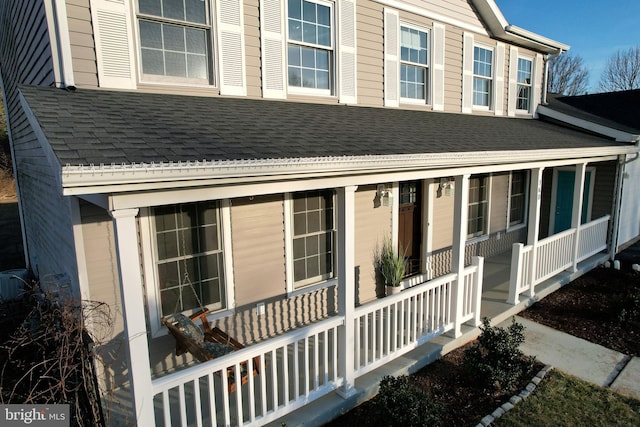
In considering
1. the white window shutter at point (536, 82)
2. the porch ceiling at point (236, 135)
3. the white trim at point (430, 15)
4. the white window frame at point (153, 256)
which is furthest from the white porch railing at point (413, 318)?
the white window shutter at point (536, 82)

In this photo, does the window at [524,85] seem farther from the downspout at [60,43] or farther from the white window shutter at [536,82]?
the downspout at [60,43]

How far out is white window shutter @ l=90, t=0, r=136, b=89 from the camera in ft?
14.0

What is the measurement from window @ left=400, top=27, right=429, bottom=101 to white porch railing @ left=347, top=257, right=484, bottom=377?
391cm

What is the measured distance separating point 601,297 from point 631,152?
13.0ft

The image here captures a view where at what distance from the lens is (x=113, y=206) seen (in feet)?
8.52

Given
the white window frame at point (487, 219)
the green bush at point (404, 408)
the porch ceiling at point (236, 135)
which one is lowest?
the green bush at point (404, 408)

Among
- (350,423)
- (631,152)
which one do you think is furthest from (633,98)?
(350,423)

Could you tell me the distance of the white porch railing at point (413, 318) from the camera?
446cm

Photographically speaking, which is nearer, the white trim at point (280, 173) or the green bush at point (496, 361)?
the white trim at point (280, 173)

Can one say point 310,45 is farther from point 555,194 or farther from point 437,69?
point 555,194

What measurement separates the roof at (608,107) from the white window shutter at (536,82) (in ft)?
1.81

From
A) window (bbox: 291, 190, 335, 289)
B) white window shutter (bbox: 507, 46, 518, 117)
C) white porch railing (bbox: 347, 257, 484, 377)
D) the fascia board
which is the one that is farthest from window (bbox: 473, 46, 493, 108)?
window (bbox: 291, 190, 335, 289)

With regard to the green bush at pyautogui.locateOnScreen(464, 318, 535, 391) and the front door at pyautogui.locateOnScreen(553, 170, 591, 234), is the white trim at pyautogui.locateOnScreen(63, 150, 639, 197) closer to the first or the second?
the green bush at pyautogui.locateOnScreen(464, 318, 535, 391)

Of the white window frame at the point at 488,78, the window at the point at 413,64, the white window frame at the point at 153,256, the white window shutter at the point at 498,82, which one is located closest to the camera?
the white window frame at the point at 153,256
